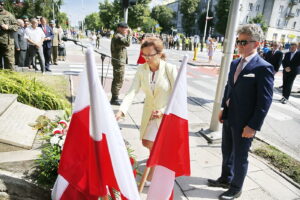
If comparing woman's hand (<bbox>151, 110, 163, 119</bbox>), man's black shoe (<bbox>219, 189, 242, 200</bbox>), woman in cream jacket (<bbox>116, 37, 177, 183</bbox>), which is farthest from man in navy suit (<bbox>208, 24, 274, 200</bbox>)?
woman's hand (<bbox>151, 110, 163, 119</bbox>)

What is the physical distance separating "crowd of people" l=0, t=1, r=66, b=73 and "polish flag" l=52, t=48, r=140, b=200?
22.0 ft

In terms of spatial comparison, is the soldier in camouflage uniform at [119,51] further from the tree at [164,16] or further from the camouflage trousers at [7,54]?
the tree at [164,16]

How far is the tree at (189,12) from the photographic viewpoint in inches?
2950

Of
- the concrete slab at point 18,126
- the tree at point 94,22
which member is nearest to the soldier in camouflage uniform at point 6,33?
the concrete slab at point 18,126

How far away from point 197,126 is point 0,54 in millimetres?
6283

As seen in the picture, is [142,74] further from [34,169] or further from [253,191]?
[253,191]

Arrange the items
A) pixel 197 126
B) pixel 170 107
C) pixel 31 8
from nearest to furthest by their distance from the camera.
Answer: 1. pixel 170 107
2. pixel 197 126
3. pixel 31 8

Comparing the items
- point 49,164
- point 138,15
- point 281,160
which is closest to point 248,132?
point 281,160

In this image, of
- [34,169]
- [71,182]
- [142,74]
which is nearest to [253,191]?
[142,74]

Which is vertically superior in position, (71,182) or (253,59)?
(253,59)

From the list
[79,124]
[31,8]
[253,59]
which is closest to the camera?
[79,124]

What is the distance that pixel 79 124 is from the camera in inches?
67.4

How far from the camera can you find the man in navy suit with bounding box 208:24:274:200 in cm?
259

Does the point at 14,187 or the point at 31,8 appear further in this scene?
the point at 31,8
